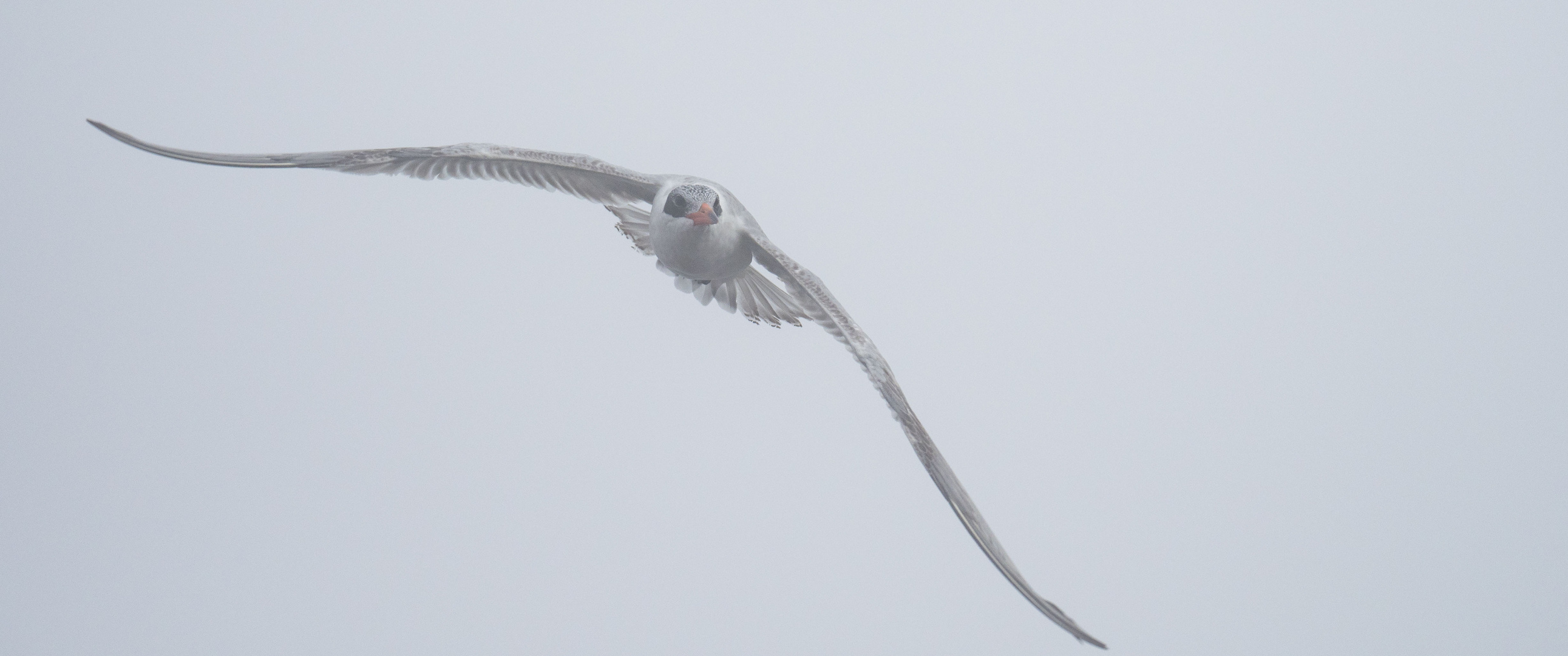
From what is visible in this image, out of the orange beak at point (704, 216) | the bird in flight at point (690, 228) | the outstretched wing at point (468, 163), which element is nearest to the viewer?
the bird in flight at point (690, 228)

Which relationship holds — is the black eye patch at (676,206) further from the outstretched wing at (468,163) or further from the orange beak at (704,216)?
the outstretched wing at (468,163)

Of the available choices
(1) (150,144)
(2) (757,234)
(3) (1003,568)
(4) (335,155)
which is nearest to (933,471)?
(3) (1003,568)

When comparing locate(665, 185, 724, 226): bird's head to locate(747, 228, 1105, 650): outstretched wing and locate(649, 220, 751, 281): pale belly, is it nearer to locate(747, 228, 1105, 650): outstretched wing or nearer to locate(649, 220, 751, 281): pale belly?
locate(649, 220, 751, 281): pale belly

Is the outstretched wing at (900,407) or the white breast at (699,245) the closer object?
the outstretched wing at (900,407)

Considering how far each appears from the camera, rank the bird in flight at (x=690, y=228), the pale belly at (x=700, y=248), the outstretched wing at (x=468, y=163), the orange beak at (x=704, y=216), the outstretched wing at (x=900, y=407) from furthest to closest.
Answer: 1. the outstretched wing at (x=468, y=163)
2. the pale belly at (x=700, y=248)
3. the orange beak at (x=704, y=216)
4. the bird in flight at (x=690, y=228)
5. the outstretched wing at (x=900, y=407)

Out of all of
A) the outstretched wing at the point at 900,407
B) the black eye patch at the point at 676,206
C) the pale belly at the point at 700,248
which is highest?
the black eye patch at the point at 676,206

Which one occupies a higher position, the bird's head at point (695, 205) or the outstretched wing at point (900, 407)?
the bird's head at point (695, 205)

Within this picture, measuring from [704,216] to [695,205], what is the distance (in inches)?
3.2

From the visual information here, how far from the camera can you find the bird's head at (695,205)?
4.38 meters

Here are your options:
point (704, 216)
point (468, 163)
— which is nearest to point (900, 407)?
point (704, 216)

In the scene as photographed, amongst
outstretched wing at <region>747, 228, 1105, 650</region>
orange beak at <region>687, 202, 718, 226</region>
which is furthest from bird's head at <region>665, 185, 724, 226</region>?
outstretched wing at <region>747, 228, 1105, 650</region>

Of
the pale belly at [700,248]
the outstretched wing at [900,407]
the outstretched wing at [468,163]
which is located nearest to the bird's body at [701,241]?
the pale belly at [700,248]

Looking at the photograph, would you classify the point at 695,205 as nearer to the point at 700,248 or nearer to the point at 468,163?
the point at 700,248

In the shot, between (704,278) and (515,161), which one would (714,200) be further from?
(515,161)
